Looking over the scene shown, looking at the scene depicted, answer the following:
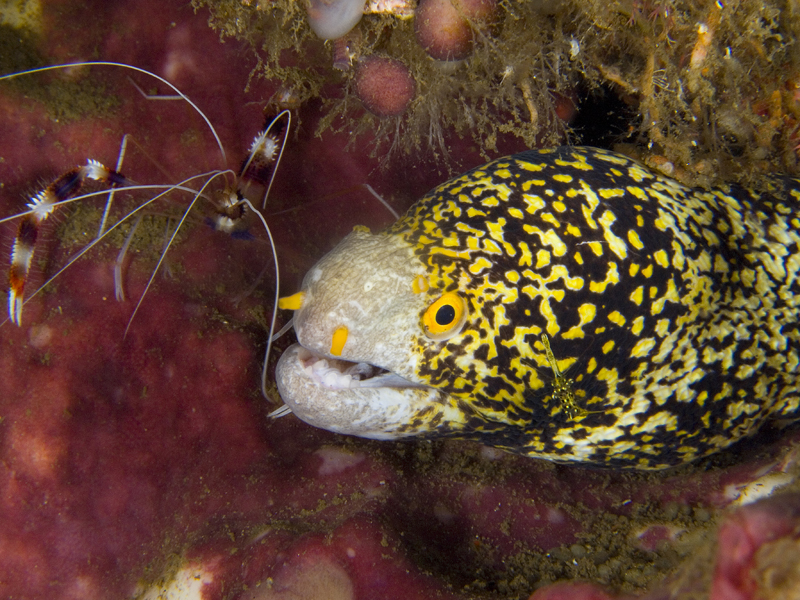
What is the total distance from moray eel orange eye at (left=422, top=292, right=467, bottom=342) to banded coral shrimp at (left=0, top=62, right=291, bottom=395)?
2.94ft

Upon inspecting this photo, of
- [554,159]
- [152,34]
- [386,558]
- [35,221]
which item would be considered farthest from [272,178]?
[386,558]

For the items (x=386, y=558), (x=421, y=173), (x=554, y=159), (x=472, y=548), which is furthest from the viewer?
(x=421, y=173)

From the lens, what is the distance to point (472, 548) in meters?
2.72

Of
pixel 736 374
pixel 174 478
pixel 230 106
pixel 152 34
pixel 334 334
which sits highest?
pixel 152 34

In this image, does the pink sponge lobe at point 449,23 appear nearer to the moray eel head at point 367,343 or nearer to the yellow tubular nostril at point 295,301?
the moray eel head at point 367,343

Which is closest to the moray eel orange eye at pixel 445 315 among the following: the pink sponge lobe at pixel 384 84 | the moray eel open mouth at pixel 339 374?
the moray eel open mouth at pixel 339 374

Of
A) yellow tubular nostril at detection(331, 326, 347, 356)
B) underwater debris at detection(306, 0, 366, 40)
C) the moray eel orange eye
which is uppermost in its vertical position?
underwater debris at detection(306, 0, 366, 40)

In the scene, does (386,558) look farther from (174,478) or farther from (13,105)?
(13,105)

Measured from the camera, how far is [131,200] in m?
2.69

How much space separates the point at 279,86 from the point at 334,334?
5.93ft

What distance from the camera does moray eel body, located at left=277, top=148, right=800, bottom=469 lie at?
85.5 inches

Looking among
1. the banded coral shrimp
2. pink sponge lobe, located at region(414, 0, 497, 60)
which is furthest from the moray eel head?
pink sponge lobe, located at region(414, 0, 497, 60)

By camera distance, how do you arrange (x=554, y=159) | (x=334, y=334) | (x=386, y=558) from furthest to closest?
(x=554, y=159)
(x=386, y=558)
(x=334, y=334)

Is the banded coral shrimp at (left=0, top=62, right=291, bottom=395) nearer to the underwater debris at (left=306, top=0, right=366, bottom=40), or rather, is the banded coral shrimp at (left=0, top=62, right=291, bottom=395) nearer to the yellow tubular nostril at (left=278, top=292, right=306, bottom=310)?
the yellow tubular nostril at (left=278, top=292, right=306, bottom=310)
